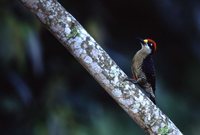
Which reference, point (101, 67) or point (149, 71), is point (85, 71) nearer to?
point (149, 71)

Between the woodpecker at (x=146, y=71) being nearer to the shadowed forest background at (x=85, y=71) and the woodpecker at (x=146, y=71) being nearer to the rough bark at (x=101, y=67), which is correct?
the rough bark at (x=101, y=67)

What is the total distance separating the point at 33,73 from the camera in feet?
29.5

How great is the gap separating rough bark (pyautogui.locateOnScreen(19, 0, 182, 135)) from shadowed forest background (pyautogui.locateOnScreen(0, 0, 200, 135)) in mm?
3572

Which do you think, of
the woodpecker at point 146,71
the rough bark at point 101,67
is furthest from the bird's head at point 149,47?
the rough bark at point 101,67

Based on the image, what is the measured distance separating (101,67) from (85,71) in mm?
5141

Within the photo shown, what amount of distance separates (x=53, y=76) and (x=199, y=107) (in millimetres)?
2828

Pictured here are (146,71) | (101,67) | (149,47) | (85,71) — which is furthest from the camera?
(85,71)

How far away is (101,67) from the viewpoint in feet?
14.2

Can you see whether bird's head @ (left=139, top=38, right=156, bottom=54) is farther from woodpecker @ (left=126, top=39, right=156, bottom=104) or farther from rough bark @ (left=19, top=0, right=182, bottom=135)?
rough bark @ (left=19, top=0, right=182, bottom=135)

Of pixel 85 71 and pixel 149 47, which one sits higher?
pixel 85 71

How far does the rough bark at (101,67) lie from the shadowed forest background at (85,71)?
3572mm

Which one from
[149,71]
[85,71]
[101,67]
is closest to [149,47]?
[149,71]

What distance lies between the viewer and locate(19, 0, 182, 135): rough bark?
170 inches

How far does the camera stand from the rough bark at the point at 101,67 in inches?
170
